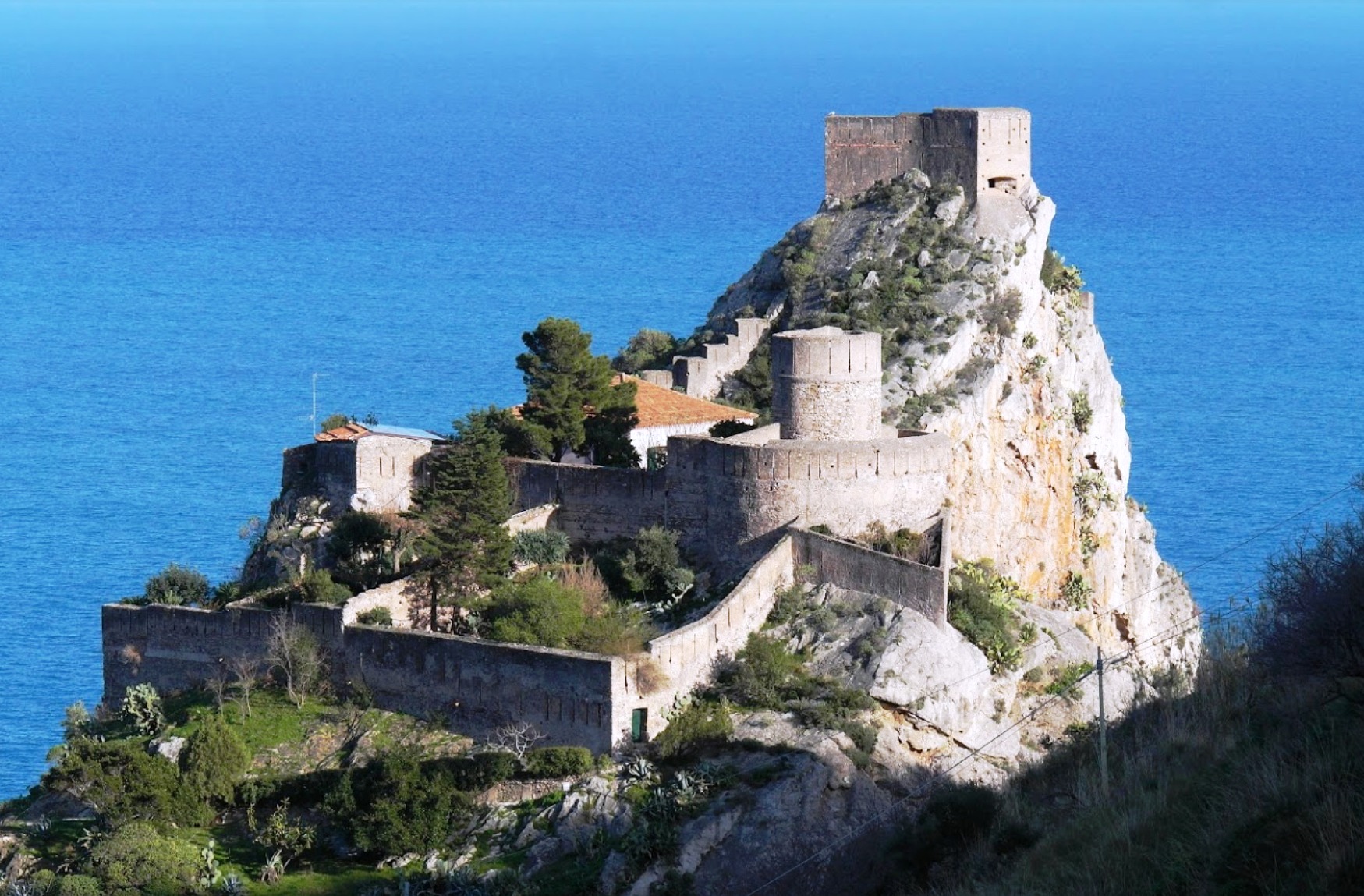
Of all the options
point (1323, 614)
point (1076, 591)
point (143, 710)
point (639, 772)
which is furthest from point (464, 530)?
point (1323, 614)

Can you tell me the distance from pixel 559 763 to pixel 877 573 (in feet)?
21.6

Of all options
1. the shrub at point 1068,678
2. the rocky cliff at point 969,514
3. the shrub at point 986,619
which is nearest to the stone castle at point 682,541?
the shrub at point 986,619

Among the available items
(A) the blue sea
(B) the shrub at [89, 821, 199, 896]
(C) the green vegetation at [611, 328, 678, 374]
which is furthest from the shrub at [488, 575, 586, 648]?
(C) the green vegetation at [611, 328, 678, 374]

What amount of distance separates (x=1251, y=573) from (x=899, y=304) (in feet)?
71.5

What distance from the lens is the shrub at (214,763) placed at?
1644 inches

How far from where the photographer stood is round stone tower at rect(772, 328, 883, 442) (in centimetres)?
4622

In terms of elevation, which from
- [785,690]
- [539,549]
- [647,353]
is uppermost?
[647,353]

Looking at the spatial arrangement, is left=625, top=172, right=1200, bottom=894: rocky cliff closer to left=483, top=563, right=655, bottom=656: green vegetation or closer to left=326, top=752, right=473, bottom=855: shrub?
left=483, top=563, right=655, bottom=656: green vegetation

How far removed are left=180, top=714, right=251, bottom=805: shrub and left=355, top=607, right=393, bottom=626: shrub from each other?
322 cm

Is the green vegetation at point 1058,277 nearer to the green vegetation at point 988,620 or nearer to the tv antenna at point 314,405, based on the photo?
the green vegetation at point 988,620

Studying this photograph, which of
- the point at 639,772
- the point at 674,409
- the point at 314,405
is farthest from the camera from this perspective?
the point at 314,405

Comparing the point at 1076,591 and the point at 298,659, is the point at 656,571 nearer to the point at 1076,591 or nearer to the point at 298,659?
the point at 298,659

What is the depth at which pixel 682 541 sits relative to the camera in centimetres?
4647

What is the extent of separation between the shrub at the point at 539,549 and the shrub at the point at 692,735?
6.84 meters
